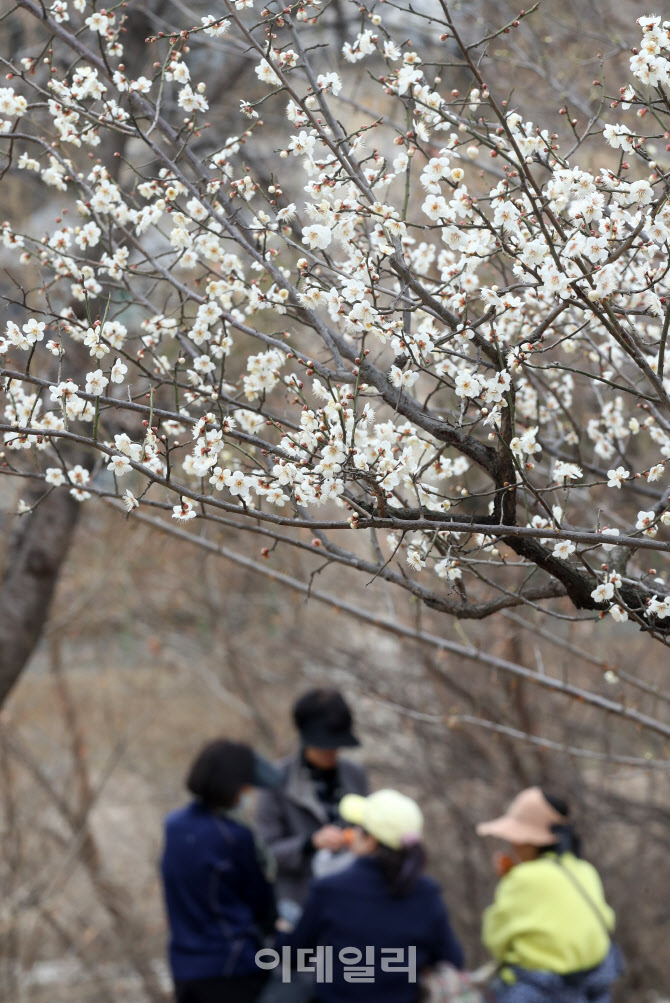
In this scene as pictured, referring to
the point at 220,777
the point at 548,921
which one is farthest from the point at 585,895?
the point at 220,777

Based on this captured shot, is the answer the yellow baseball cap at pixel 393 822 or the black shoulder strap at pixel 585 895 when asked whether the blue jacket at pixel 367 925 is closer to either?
the yellow baseball cap at pixel 393 822

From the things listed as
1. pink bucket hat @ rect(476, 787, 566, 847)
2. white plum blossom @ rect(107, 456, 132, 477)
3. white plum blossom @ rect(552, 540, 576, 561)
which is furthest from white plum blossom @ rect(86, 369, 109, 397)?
pink bucket hat @ rect(476, 787, 566, 847)

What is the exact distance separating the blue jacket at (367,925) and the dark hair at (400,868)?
29 millimetres

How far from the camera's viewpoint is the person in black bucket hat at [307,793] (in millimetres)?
4480

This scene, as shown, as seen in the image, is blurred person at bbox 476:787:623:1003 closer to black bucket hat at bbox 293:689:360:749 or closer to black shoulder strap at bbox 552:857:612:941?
black shoulder strap at bbox 552:857:612:941

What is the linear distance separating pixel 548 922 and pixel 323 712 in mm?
1366

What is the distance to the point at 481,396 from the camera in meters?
2.20

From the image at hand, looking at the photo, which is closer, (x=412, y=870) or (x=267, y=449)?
(x=267, y=449)

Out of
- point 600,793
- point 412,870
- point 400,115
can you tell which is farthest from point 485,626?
point 400,115

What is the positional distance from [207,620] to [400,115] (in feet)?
12.9

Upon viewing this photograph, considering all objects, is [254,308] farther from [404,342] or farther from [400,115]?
[400,115]

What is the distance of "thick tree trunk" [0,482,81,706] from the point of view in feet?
15.8

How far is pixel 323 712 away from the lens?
4.62 meters

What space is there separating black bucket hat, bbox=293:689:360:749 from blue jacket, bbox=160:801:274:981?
2.10 feet
